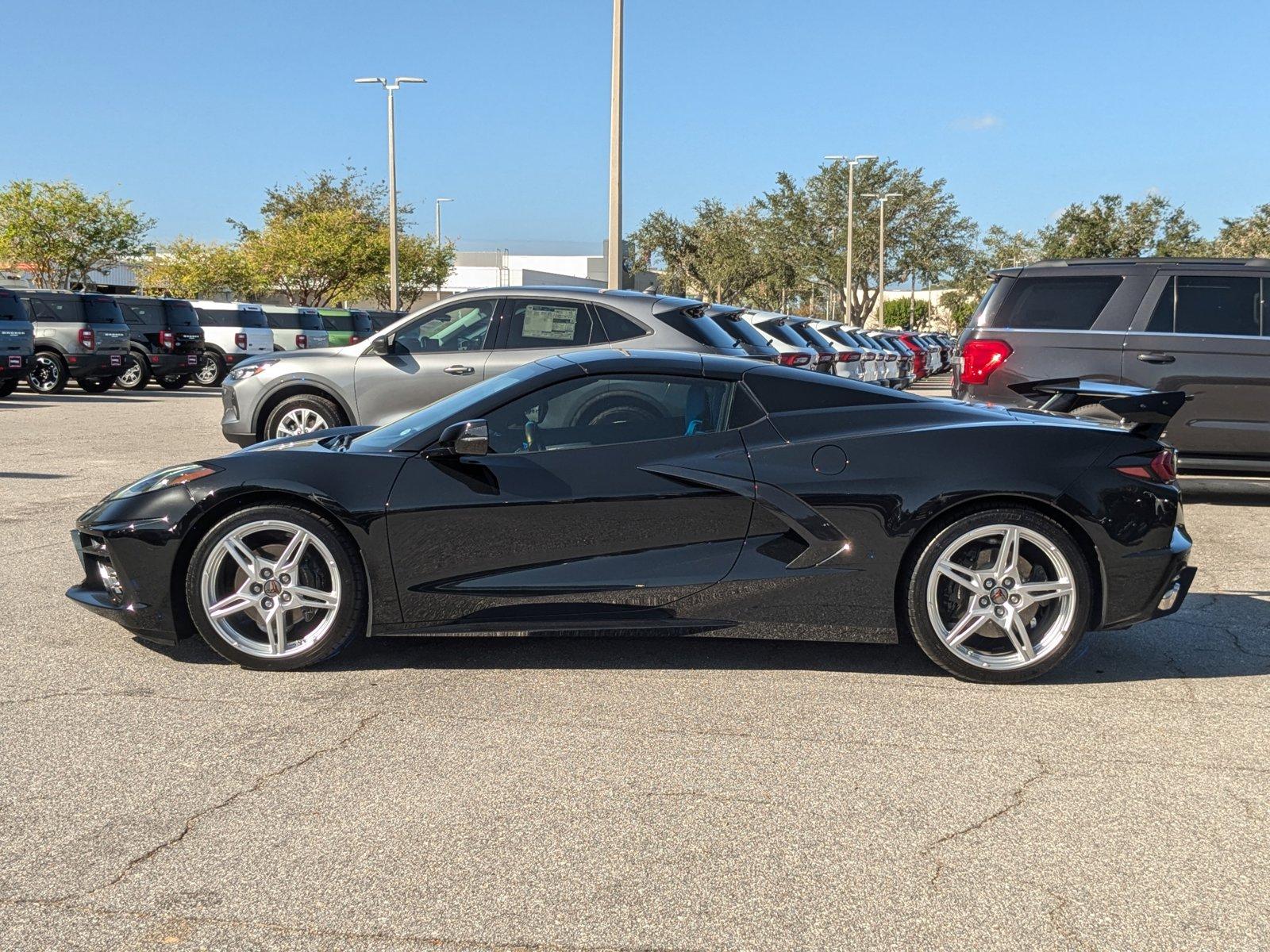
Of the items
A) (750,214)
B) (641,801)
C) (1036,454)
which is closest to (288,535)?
(641,801)

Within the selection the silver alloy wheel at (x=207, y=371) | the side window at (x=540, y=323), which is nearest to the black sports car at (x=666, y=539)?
the side window at (x=540, y=323)

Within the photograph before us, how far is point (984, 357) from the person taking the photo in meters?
9.70

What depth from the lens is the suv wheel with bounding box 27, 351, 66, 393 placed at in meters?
23.3

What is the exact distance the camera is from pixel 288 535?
4934 millimetres

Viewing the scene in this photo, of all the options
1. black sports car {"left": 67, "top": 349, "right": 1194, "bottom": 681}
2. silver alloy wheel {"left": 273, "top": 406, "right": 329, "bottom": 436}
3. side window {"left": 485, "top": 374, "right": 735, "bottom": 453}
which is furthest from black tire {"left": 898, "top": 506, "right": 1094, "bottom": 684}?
silver alloy wheel {"left": 273, "top": 406, "right": 329, "bottom": 436}

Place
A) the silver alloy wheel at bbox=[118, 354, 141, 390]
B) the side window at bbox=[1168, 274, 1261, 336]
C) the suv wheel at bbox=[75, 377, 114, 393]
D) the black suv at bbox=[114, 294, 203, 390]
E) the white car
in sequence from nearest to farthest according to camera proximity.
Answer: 1. the side window at bbox=[1168, 274, 1261, 336]
2. the suv wheel at bbox=[75, 377, 114, 393]
3. the silver alloy wheel at bbox=[118, 354, 141, 390]
4. the black suv at bbox=[114, 294, 203, 390]
5. the white car

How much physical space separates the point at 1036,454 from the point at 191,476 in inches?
132

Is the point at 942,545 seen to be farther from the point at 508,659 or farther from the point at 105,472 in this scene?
the point at 105,472

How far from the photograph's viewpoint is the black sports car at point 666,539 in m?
4.87

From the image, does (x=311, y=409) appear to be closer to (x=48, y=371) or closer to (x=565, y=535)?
(x=565, y=535)

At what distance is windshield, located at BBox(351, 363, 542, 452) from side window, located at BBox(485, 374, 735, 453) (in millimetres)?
146

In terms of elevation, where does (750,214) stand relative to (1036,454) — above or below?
above

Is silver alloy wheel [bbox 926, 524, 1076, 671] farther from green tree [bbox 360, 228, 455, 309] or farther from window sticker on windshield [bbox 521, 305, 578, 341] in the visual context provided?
green tree [bbox 360, 228, 455, 309]

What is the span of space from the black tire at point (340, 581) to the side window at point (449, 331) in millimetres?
5711
